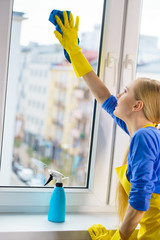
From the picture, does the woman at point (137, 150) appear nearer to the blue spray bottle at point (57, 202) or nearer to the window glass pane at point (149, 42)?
the blue spray bottle at point (57, 202)

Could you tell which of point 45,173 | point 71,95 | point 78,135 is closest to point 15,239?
point 45,173

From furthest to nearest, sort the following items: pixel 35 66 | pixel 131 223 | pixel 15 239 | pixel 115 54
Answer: pixel 35 66 → pixel 115 54 → pixel 15 239 → pixel 131 223

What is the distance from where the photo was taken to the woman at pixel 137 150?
3.74ft

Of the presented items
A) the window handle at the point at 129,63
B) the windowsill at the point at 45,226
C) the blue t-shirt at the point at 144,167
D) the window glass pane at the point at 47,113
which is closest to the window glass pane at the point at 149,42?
the window handle at the point at 129,63

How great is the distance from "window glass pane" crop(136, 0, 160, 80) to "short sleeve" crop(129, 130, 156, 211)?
2.09ft

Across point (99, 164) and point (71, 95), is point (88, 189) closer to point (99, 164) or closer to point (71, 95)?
point (99, 164)

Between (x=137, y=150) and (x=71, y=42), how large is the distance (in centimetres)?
53

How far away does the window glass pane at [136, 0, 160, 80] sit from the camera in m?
1.69

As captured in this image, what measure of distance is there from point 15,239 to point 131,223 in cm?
47

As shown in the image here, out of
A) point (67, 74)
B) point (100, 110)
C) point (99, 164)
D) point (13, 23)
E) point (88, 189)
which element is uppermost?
point (13, 23)

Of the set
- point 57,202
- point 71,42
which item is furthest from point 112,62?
point 57,202

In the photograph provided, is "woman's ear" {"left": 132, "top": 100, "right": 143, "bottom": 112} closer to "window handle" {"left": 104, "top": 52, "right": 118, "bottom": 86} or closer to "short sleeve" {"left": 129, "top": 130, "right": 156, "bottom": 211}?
"short sleeve" {"left": 129, "top": 130, "right": 156, "bottom": 211}

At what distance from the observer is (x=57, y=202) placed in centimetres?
141

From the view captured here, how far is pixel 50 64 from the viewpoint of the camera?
2629 millimetres
